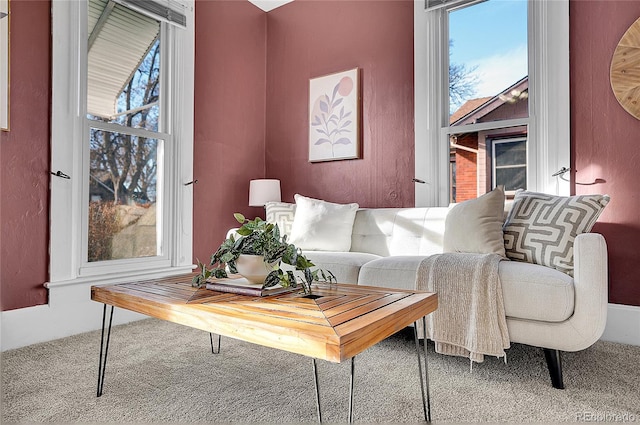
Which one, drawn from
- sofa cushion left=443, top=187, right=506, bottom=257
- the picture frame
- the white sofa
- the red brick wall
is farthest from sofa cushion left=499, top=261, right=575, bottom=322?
the picture frame

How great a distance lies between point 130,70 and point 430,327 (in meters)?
2.68

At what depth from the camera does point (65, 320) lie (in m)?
2.46

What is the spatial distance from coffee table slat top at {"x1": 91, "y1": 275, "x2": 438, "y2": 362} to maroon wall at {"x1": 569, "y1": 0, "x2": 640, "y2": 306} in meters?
1.75

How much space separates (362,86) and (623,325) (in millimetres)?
2477

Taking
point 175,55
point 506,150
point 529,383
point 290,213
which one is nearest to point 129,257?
point 290,213

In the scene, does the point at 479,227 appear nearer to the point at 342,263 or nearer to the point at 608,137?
the point at 342,263

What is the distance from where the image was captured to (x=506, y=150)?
9.43ft

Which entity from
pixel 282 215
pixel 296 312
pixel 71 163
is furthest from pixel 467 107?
pixel 71 163

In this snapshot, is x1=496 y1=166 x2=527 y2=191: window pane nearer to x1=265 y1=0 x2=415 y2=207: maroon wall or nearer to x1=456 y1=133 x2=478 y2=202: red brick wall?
x1=456 y1=133 x2=478 y2=202: red brick wall

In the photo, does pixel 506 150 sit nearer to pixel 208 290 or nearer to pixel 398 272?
pixel 398 272

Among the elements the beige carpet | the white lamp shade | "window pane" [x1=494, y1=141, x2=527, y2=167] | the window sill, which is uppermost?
"window pane" [x1=494, y1=141, x2=527, y2=167]

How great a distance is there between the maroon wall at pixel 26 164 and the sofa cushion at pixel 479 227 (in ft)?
7.84

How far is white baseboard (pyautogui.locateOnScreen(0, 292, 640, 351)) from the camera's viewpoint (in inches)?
87.9

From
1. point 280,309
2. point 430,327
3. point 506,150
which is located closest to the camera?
point 280,309
